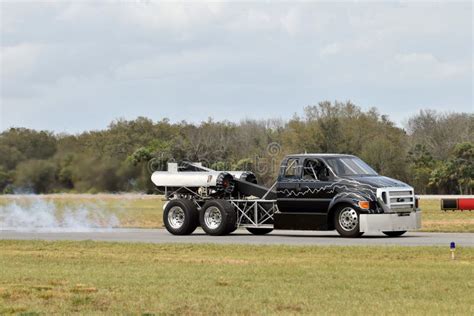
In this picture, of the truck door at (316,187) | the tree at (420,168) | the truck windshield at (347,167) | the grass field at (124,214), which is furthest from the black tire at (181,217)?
the tree at (420,168)

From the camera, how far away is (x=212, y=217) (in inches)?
1346

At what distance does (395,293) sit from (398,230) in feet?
45.8

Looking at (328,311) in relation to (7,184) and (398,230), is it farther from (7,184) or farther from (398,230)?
(7,184)

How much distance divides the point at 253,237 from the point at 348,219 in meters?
3.53

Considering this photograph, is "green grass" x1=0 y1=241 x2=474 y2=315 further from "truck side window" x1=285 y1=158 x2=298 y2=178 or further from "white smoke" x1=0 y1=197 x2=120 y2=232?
"white smoke" x1=0 y1=197 x2=120 y2=232

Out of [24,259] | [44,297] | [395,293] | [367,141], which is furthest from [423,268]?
[367,141]

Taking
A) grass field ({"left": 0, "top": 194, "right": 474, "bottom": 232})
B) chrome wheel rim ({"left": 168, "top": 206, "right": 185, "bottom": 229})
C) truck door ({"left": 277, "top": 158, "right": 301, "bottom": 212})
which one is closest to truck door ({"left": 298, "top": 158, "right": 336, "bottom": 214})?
truck door ({"left": 277, "top": 158, "right": 301, "bottom": 212})

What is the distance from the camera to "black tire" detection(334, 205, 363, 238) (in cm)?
3084

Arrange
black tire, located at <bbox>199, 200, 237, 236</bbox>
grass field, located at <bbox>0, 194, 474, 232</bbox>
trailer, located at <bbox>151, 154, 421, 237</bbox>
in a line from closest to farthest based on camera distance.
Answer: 1. trailer, located at <bbox>151, 154, 421, 237</bbox>
2. black tire, located at <bbox>199, 200, 237, 236</bbox>
3. grass field, located at <bbox>0, 194, 474, 232</bbox>

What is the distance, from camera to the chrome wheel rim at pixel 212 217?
3397cm

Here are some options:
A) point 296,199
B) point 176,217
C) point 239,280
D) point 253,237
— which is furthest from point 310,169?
point 239,280

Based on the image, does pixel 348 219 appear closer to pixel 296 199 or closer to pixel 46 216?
pixel 296 199

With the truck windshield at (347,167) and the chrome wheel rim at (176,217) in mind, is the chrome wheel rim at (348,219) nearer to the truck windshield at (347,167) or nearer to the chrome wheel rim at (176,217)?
the truck windshield at (347,167)

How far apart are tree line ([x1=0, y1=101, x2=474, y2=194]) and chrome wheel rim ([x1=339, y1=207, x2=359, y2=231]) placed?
8.25 meters
